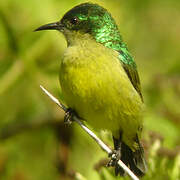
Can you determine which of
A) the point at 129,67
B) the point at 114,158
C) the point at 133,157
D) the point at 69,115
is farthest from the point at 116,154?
the point at 129,67

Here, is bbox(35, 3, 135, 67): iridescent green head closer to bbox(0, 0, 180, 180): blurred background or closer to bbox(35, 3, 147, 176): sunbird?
bbox(35, 3, 147, 176): sunbird

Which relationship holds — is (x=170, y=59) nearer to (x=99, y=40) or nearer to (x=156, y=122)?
(x=156, y=122)

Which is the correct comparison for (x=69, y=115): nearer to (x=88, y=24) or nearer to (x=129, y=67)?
(x=129, y=67)

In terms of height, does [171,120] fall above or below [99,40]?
below

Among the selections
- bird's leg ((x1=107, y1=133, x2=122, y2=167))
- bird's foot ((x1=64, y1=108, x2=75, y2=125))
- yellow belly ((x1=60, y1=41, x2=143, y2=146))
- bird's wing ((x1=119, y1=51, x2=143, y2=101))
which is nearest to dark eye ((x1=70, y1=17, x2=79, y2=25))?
yellow belly ((x1=60, y1=41, x2=143, y2=146))

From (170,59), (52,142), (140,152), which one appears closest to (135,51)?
(170,59)

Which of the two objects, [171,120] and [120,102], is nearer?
[120,102]

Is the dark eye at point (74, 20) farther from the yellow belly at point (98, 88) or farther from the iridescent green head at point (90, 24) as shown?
the yellow belly at point (98, 88)

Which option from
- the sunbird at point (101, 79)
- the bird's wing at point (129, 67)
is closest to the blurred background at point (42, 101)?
the sunbird at point (101, 79)
